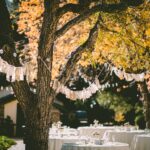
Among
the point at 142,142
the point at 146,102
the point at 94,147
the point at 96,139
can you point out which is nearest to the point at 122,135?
the point at 142,142

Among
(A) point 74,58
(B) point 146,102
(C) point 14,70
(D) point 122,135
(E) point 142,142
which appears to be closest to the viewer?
(C) point 14,70

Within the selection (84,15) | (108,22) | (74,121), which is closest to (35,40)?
(108,22)

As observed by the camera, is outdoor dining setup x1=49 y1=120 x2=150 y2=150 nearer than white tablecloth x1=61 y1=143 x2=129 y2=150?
No

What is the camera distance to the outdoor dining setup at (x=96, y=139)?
14.3 metres

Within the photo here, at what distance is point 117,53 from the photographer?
17.0 meters

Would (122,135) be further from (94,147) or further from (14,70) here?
(14,70)

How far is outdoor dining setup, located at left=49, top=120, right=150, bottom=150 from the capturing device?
14252 mm

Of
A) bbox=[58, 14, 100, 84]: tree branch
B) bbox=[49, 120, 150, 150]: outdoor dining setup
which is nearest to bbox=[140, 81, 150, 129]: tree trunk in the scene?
bbox=[49, 120, 150, 150]: outdoor dining setup

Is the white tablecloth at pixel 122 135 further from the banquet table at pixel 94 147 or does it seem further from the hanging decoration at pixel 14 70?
the hanging decoration at pixel 14 70

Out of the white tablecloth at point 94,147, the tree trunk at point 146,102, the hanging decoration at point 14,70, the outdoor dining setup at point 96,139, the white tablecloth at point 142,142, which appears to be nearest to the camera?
the hanging decoration at point 14,70

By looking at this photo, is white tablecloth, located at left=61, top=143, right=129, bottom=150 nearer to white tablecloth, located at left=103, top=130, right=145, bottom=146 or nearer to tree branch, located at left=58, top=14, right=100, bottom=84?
tree branch, located at left=58, top=14, right=100, bottom=84

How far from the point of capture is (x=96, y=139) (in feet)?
49.0

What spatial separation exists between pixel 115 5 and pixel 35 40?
8207 millimetres

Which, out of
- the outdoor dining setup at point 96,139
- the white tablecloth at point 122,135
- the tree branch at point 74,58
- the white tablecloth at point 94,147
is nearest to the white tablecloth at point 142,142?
the outdoor dining setup at point 96,139
